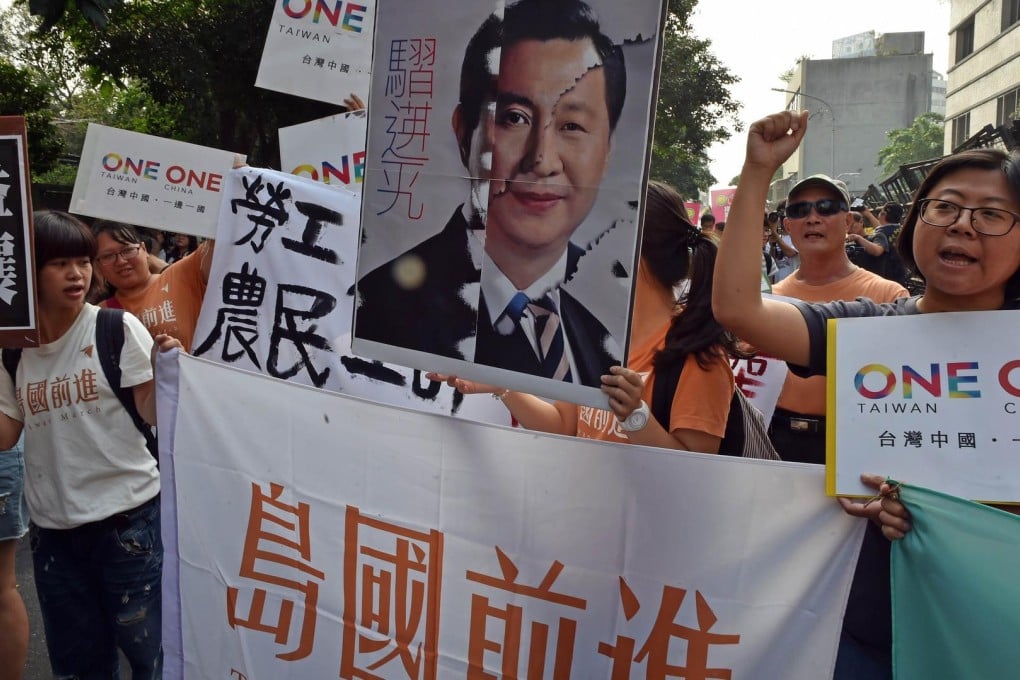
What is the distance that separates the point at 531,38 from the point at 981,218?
0.88 m

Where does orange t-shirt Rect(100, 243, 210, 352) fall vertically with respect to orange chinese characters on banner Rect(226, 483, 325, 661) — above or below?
above

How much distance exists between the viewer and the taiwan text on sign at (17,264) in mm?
2602

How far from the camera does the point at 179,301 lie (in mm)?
3459

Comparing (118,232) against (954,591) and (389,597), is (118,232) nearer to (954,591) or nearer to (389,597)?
(389,597)

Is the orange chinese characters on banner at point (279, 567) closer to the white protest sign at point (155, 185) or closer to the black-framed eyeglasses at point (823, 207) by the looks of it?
the white protest sign at point (155, 185)

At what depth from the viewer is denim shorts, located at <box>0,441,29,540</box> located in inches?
113

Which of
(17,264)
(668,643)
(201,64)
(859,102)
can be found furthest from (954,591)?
(859,102)

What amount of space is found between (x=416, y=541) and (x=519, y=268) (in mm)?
651

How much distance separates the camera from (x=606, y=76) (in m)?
1.65

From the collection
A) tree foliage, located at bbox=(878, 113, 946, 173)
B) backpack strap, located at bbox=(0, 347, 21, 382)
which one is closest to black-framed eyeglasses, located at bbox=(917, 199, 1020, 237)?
backpack strap, located at bbox=(0, 347, 21, 382)

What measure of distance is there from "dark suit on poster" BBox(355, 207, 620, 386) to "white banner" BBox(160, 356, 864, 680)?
18 cm

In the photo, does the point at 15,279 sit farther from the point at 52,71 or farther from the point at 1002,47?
the point at 52,71

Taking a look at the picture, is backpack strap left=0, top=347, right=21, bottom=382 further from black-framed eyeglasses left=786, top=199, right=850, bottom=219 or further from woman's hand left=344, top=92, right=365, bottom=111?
black-framed eyeglasses left=786, top=199, right=850, bottom=219

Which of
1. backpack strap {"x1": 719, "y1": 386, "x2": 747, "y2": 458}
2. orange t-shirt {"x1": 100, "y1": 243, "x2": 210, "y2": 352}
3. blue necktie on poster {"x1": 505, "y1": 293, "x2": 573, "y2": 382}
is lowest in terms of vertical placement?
backpack strap {"x1": 719, "y1": 386, "x2": 747, "y2": 458}
